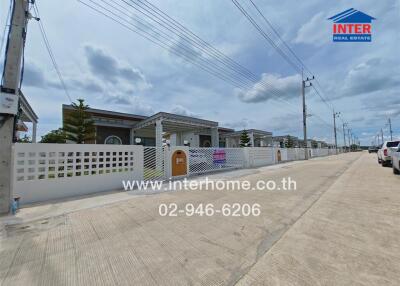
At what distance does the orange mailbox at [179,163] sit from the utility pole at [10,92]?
19.8 feet

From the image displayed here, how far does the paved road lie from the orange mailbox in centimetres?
503

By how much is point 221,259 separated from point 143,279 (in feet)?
3.28

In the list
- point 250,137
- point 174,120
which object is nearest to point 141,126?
point 174,120

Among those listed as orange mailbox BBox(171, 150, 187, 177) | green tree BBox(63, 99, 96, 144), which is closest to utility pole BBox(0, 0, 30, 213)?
orange mailbox BBox(171, 150, 187, 177)

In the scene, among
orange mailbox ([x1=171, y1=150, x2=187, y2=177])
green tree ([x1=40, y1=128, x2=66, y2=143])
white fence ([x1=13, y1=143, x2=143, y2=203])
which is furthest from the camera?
green tree ([x1=40, y1=128, x2=66, y2=143])

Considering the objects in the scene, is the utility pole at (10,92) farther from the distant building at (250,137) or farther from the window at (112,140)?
the distant building at (250,137)

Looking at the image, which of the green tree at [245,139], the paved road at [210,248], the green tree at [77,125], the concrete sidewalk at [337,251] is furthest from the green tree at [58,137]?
the green tree at [245,139]

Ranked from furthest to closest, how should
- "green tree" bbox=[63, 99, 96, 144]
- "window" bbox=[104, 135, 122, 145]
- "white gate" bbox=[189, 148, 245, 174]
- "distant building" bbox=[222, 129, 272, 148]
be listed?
1. "distant building" bbox=[222, 129, 272, 148]
2. "window" bbox=[104, 135, 122, 145]
3. "green tree" bbox=[63, 99, 96, 144]
4. "white gate" bbox=[189, 148, 245, 174]

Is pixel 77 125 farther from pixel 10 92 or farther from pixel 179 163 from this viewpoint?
pixel 10 92

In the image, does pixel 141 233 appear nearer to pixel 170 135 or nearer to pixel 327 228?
pixel 327 228

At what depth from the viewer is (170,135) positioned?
27078 mm

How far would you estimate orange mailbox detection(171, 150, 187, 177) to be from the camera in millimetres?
9738

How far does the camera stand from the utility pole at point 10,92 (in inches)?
178

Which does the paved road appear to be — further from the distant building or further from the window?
the distant building
